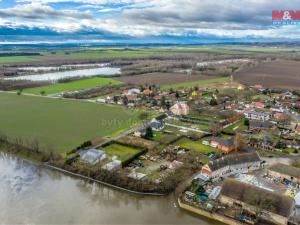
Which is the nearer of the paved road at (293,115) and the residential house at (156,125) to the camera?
the residential house at (156,125)

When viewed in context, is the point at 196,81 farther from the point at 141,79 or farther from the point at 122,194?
the point at 122,194

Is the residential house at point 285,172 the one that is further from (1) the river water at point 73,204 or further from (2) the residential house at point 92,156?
(2) the residential house at point 92,156

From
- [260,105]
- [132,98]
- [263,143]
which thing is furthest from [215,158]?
[132,98]

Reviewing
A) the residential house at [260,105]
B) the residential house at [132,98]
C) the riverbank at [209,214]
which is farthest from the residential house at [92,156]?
the residential house at [260,105]

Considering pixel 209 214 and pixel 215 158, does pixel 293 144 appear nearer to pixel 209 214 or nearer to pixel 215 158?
pixel 215 158

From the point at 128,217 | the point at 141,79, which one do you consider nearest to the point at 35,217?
the point at 128,217

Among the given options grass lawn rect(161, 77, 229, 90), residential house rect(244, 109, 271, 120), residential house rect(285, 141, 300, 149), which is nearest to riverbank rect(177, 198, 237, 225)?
residential house rect(285, 141, 300, 149)
